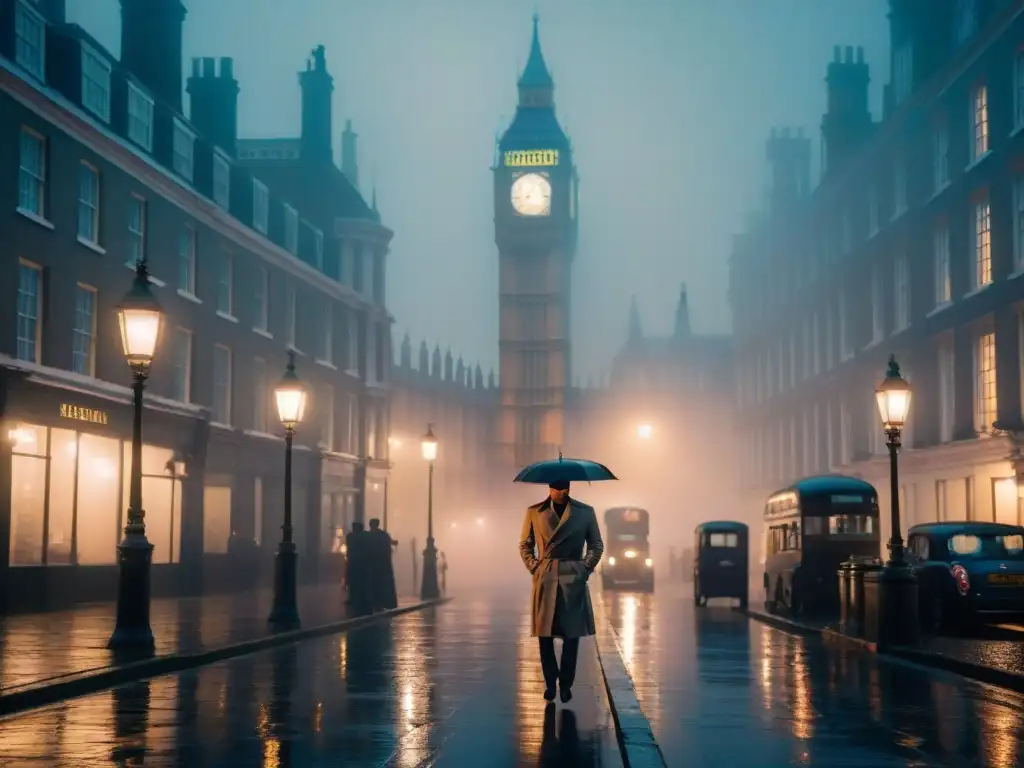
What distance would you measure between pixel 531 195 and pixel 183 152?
85.3 meters

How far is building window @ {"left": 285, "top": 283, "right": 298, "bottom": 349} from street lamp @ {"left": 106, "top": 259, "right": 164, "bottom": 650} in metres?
29.6

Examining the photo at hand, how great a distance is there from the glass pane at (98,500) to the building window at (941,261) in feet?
73.5

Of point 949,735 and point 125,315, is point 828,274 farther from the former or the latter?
point 949,735

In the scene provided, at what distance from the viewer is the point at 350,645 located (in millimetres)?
21578

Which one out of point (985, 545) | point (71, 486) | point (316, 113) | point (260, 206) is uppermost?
point (316, 113)

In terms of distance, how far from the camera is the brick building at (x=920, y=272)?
36125 millimetres

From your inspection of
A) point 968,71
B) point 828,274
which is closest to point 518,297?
point 828,274

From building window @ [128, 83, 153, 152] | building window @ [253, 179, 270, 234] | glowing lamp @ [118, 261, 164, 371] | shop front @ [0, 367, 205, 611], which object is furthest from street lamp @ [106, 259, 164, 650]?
building window @ [253, 179, 270, 234]

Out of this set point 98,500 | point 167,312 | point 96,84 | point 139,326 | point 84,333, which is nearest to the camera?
point 139,326

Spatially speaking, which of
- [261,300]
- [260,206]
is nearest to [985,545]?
[261,300]

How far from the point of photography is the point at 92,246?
1265 inches

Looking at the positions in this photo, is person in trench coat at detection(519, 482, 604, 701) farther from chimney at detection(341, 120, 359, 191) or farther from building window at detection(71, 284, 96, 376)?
chimney at detection(341, 120, 359, 191)

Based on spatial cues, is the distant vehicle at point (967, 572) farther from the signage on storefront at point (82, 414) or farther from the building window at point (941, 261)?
the building window at point (941, 261)

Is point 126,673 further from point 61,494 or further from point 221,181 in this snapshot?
point 221,181
